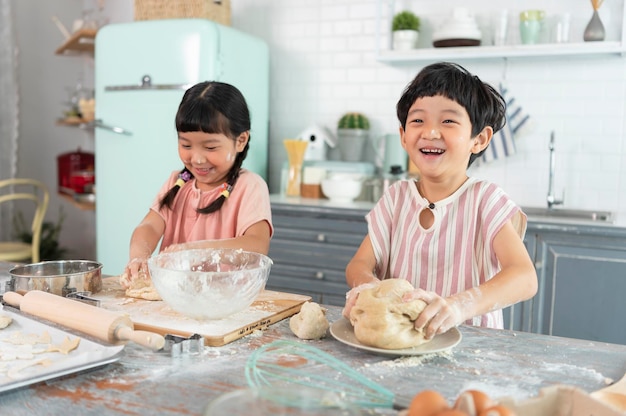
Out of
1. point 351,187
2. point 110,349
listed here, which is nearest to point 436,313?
point 110,349

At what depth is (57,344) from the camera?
1157 mm

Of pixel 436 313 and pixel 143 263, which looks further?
pixel 143 263

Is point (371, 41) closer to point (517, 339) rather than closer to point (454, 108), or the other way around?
point (454, 108)

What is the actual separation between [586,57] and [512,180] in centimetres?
77

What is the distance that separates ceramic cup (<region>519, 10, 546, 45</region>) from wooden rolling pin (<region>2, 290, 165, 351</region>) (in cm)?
279

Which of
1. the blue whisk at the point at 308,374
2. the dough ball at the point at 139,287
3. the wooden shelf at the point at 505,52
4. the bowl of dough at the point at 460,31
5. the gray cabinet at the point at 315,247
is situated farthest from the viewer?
the bowl of dough at the point at 460,31

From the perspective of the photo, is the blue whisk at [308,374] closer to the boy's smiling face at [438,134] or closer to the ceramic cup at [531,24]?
the boy's smiling face at [438,134]

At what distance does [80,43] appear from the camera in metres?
4.48

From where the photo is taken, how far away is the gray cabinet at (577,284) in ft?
9.02

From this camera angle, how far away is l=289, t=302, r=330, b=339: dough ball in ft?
4.10

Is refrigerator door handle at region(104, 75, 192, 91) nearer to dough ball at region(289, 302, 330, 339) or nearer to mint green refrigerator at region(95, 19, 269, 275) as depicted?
mint green refrigerator at region(95, 19, 269, 275)

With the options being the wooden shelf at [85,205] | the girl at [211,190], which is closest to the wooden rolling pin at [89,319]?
the girl at [211,190]

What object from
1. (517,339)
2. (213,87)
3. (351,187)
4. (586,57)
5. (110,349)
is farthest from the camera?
(351,187)

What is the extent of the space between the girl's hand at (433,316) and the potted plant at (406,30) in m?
2.63
